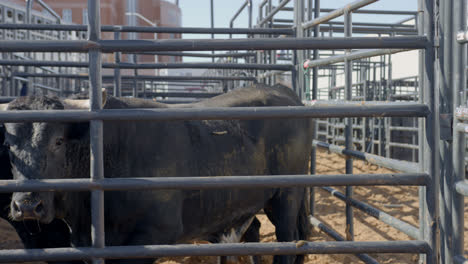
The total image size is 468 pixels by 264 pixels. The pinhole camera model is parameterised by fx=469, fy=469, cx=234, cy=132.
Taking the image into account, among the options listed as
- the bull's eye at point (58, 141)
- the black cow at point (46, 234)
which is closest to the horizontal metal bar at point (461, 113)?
the bull's eye at point (58, 141)

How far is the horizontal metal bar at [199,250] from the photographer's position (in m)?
2.10

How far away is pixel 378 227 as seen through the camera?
5523 mm

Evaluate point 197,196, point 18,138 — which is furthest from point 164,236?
point 18,138

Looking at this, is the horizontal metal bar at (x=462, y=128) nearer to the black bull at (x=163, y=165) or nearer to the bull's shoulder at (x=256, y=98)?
the black bull at (x=163, y=165)

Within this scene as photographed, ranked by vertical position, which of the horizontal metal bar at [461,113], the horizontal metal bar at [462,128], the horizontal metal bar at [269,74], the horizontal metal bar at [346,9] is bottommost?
the horizontal metal bar at [462,128]

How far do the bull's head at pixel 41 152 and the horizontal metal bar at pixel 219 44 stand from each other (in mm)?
557

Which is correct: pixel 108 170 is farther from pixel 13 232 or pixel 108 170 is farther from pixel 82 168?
pixel 13 232

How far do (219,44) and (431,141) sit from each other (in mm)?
1085

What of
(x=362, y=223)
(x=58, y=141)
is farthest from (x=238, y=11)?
(x=58, y=141)

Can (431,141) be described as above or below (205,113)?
below

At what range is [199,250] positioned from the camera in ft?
7.02

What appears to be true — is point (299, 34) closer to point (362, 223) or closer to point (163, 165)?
point (362, 223)

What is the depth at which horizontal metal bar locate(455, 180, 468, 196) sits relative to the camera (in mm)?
2022

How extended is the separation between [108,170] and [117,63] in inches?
102
